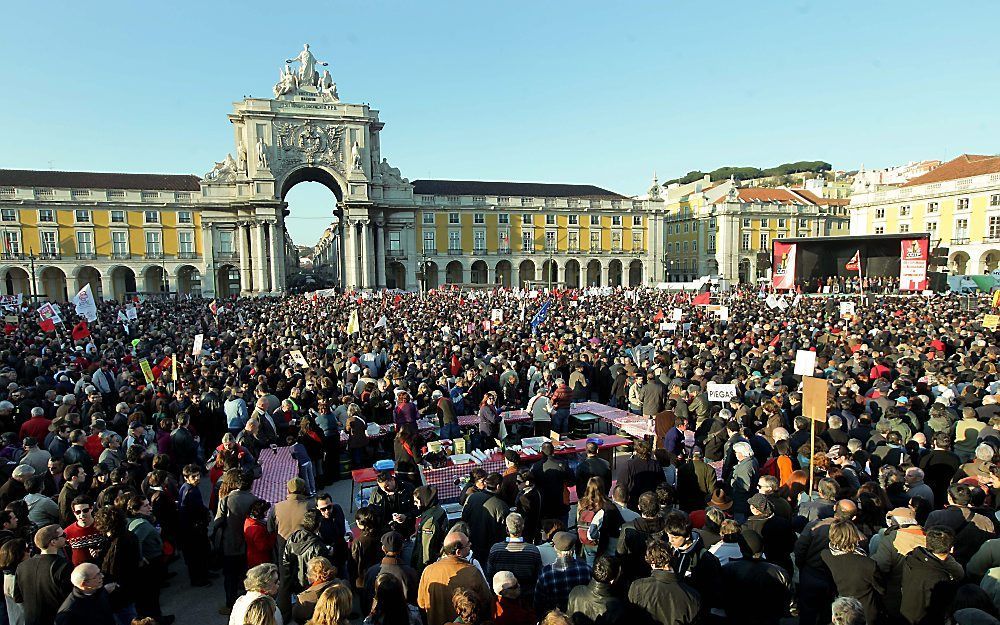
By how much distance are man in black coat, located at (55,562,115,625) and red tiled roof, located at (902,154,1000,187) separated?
6570cm

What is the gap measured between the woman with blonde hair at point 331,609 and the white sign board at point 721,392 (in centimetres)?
798

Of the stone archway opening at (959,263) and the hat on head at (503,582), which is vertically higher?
the stone archway opening at (959,263)

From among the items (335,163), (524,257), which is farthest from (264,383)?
(524,257)

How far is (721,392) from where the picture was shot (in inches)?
401

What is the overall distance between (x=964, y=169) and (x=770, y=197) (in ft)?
66.5

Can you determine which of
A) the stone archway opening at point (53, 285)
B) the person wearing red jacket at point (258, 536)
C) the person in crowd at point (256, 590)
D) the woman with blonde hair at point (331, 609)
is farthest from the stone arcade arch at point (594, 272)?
the woman with blonde hair at point (331, 609)

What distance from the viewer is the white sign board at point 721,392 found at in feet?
33.3

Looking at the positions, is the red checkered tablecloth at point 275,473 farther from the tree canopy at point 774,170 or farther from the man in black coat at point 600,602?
the tree canopy at point 774,170

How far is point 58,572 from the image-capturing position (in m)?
4.28

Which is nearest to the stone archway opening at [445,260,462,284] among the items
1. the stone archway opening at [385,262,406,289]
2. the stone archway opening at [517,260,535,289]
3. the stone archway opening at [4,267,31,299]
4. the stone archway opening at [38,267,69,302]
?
the stone archway opening at [385,262,406,289]

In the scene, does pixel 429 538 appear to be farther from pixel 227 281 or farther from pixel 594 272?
pixel 594 272

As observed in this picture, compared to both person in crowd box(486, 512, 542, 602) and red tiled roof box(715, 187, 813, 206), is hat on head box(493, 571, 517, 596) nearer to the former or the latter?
person in crowd box(486, 512, 542, 602)

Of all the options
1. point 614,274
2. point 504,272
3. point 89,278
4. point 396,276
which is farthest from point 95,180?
point 614,274

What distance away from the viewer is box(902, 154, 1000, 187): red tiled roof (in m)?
51.3
